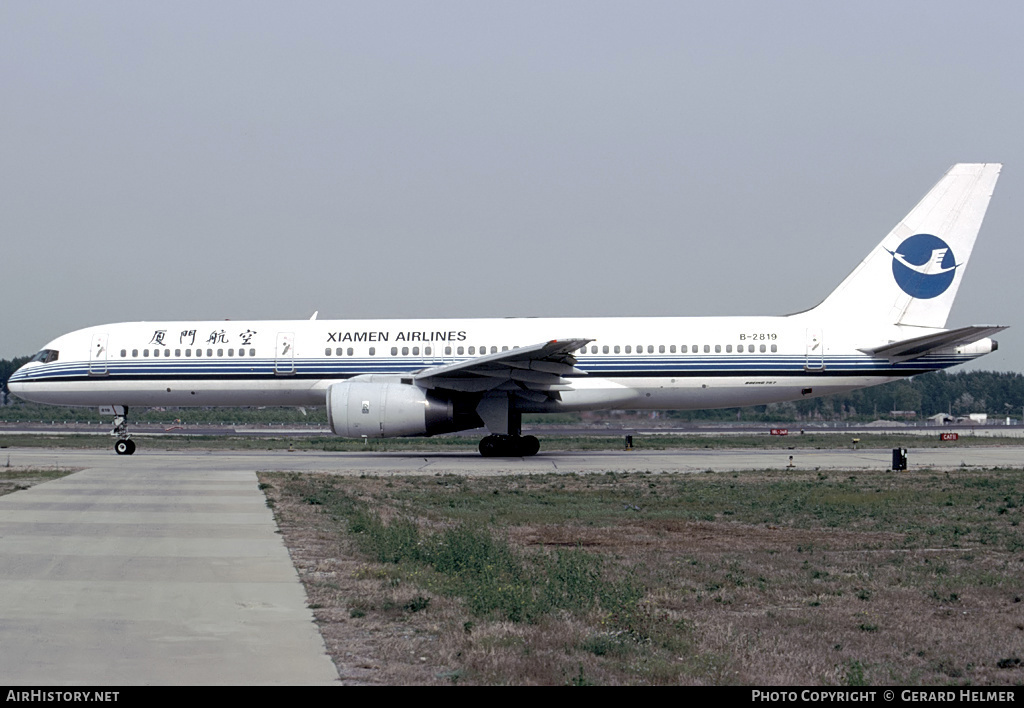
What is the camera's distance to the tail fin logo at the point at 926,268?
92.7ft

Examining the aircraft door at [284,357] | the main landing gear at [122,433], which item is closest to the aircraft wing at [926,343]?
the aircraft door at [284,357]

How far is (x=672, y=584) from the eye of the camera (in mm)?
9227

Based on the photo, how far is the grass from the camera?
20.6 ft

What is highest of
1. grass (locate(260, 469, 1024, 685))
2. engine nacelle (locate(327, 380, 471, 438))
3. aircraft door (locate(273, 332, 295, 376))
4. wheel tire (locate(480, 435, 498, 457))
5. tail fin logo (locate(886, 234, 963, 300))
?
tail fin logo (locate(886, 234, 963, 300))

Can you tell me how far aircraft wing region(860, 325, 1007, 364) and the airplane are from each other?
50 millimetres

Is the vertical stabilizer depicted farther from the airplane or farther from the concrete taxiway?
the concrete taxiway

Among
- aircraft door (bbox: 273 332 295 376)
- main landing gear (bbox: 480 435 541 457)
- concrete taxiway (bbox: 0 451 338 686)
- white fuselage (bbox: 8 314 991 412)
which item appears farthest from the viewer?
aircraft door (bbox: 273 332 295 376)

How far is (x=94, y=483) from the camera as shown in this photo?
1894cm

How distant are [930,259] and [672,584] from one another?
22054 millimetres

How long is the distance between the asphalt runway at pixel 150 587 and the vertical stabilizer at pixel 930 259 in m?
17.5

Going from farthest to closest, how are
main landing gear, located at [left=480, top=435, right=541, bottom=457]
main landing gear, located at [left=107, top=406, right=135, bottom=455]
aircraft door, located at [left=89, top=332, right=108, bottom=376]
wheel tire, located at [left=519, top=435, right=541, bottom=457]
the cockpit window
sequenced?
the cockpit window
aircraft door, located at [left=89, top=332, right=108, bottom=376]
main landing gear, located at [left=107, top=406, right=135, bottom=455]
wheel tire, located at [left=519, top=435, right=541, bottom=457]
main landing gear, located at [left=480, top=435, right=541, bottom=457]

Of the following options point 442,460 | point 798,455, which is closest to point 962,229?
point 798,455

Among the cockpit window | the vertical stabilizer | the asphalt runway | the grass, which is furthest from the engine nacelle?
the vertical stabilizer

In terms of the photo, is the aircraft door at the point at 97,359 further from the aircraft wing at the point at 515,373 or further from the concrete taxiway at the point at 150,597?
the concrete taxiway at the point at 150,597
